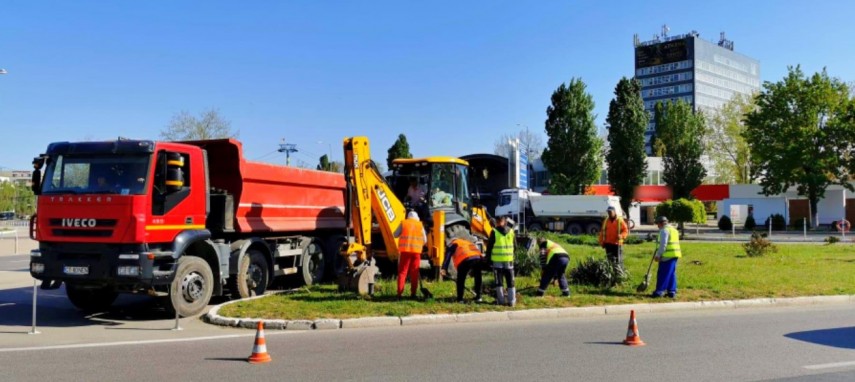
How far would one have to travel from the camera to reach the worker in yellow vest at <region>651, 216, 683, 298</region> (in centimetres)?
1185

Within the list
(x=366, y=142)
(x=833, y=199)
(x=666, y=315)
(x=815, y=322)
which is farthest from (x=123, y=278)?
(x=833, y=199)

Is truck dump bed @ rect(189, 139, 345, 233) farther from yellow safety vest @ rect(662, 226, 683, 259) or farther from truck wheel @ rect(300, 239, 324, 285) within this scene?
yellow safety vest @ rect(662, 226, 683, 259)

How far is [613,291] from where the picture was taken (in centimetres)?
1241

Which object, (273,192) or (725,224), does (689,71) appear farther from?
(273,192)

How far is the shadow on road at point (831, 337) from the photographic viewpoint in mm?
8211

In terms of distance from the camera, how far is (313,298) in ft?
36.7

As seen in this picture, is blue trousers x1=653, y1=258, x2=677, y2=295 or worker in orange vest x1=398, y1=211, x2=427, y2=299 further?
blue trousers x1=653, y1=258, x2=677, y2=295

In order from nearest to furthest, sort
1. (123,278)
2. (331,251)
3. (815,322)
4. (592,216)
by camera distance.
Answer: (123,278) < (815,322) < (331,251) < (592,216)

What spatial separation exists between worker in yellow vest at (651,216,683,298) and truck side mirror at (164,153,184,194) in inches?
Answer: 341

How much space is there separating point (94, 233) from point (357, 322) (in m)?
4.13

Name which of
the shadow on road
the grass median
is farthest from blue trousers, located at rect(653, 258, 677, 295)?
the shadow on road

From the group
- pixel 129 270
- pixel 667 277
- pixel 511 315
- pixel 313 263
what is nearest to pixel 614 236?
pixel 667 277

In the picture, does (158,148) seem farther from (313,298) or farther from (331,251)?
(331,251)

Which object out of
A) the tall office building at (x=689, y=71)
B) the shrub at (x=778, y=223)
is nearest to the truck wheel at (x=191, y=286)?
the shrub at (x=778, y=223)
